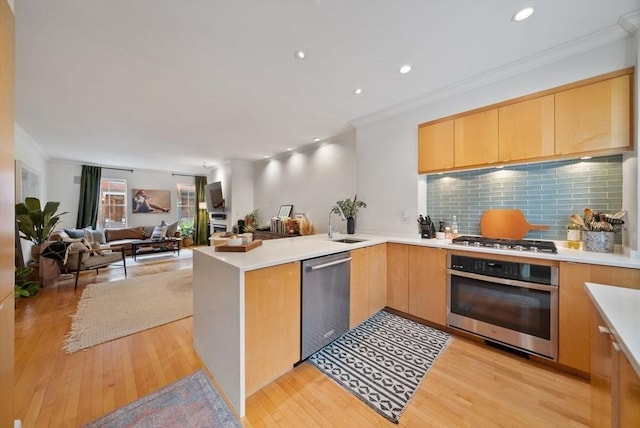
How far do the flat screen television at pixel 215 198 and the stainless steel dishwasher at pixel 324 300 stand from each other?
5.52 meters

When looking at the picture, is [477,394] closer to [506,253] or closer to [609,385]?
[609,385]

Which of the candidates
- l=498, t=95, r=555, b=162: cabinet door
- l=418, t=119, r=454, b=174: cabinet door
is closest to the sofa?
l=418, t=119, r=454, b=174: cabinet door

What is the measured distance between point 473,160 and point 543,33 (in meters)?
1.03

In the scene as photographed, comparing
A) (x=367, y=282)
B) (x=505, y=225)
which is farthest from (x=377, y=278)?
(x=505, y=225)

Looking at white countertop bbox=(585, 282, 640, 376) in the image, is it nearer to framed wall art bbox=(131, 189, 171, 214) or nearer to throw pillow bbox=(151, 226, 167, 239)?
throw pillow bbox=(151, 226, 167, 239)

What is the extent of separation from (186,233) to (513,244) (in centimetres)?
871

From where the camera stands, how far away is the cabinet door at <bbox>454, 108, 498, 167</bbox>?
2.22 meters

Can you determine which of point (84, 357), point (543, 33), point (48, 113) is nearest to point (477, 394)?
point (543, 33)

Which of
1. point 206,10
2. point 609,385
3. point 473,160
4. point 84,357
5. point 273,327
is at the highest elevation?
point 206,10

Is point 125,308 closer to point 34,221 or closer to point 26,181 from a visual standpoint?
point 34,221

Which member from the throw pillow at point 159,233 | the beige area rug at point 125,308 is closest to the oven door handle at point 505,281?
the beige area rug at point 125,308

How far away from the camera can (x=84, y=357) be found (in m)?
1.95

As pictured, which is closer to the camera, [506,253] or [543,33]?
[543,33]

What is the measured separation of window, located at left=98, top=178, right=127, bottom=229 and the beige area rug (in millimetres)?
4186
